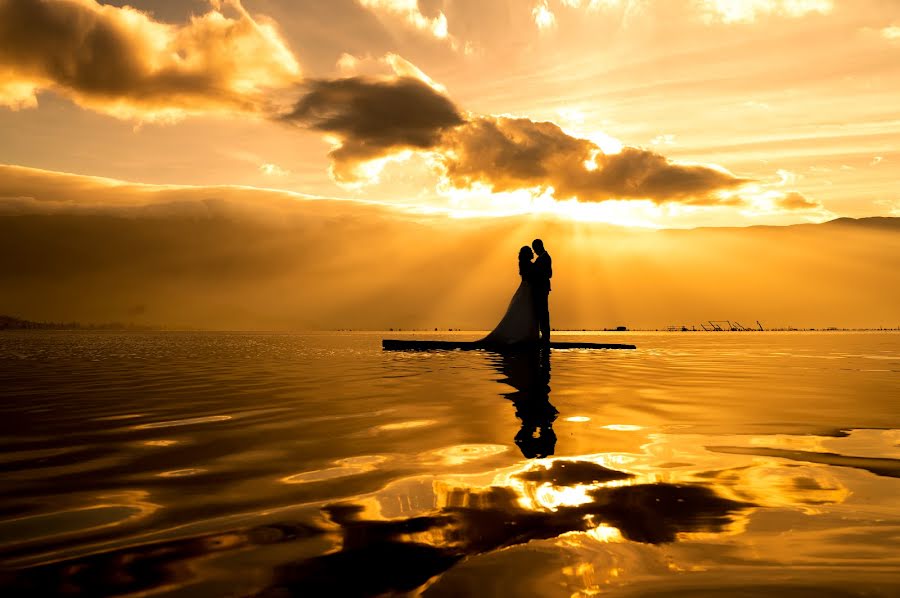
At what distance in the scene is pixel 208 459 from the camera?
235 inches

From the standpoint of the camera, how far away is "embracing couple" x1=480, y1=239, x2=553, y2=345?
24.6 m

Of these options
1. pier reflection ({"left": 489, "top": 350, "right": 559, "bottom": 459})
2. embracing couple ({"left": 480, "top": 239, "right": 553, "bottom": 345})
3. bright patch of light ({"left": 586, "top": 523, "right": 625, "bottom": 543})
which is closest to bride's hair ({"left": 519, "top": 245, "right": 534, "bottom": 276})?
embracing couple ({"left": 480, "top": 239, "right": 553, "bottom": 345})

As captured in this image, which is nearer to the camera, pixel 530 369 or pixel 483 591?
pixel 483 591

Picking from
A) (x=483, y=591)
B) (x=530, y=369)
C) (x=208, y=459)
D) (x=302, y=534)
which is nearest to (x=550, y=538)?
(x=483, y=591)

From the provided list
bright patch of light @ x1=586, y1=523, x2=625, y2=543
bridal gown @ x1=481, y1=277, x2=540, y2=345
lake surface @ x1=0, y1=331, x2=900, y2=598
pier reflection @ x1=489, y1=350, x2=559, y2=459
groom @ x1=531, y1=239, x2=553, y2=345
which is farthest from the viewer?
bridal gown @ x1=481, y1=277, x2=540, y2=345

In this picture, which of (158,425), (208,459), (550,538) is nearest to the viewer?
(550,538)

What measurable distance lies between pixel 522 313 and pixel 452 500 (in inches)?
859

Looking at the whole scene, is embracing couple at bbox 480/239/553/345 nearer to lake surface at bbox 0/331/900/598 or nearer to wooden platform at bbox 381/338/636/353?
wooden platform at bbox 381/338/636/353

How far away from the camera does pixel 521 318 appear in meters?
25.9

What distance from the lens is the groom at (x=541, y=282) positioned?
2414 cm

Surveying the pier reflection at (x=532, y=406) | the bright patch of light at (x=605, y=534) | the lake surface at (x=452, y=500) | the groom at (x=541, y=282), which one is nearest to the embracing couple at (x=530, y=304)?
the groom at (x=541, y=282)

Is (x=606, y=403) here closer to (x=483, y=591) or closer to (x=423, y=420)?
(x=423, y=420)

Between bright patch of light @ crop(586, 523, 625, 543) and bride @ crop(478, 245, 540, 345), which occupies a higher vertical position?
bride @ crop(478, 245, 540, 345)

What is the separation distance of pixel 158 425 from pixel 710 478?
7.39m
